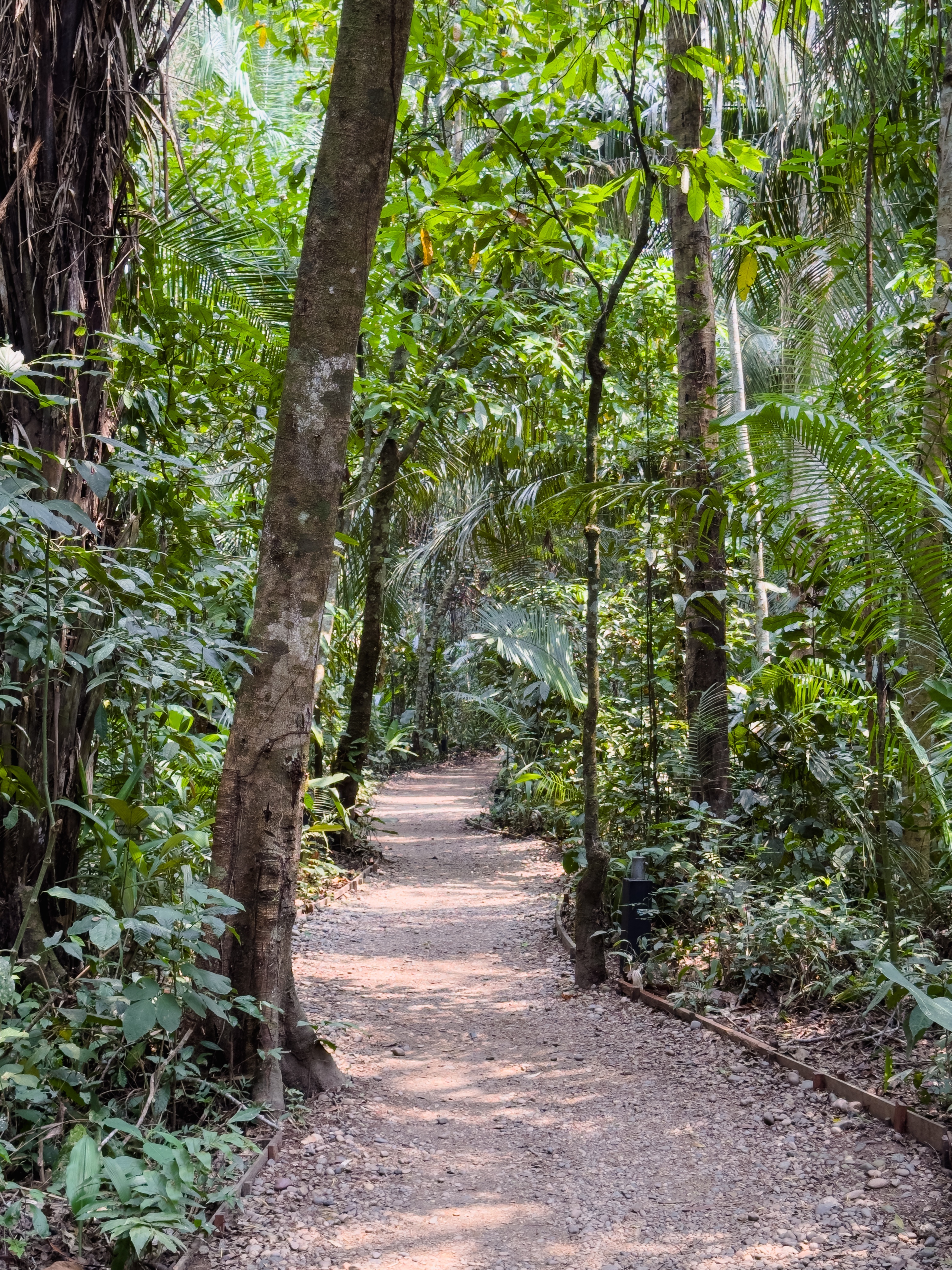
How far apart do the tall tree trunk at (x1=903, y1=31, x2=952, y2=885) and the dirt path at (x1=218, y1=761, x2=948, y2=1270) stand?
129cm

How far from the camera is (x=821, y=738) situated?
5145 mm

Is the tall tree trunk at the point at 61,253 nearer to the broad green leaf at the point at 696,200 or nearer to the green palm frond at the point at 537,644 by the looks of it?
the broad green leaf at the point at 696,200

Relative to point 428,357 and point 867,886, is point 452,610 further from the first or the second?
point 867,886

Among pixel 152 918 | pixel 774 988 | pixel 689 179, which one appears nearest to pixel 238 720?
pixel 152 918

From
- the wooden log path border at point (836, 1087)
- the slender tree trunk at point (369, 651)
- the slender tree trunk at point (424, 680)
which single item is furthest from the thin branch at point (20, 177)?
the slender tree trunk at point (424, 680)

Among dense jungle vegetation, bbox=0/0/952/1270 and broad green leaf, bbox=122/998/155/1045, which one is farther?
dense jungle vegetation, bbox=0/0/952/1270

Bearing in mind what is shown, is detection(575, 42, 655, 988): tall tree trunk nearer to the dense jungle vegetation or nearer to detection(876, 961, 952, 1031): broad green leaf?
the dense jungle vegetation

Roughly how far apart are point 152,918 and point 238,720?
2.31 feet

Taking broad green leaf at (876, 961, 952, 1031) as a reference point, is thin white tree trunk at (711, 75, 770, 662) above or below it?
above

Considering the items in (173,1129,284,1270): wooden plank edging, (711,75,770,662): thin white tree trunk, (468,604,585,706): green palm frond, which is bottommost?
(173,1129,284,1270): wooden plank edging

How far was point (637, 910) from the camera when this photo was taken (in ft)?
17.1

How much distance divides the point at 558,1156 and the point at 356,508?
251 inches

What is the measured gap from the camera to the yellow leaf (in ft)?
17.6

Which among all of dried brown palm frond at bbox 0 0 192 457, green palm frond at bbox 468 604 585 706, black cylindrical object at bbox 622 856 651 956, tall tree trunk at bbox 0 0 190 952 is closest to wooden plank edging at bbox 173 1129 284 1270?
tall tree trunk at bbox 0 0 190 952
